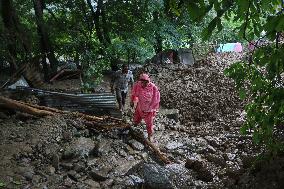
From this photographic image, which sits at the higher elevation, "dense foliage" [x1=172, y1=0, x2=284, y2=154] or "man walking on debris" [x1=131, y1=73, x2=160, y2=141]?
"dense foliage" [x1=172, y1=0, x2=284, y2=154]

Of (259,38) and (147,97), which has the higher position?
(259,38)

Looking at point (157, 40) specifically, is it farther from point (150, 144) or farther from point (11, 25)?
point (150, 144)

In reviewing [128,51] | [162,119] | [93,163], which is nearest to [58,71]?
[128,51]

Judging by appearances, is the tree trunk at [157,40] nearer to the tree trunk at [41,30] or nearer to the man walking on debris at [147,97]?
the tree trunk at [41,30]

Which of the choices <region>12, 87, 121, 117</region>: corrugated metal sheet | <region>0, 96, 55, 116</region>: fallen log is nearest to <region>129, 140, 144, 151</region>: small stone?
<region>12, 87, 121, 117</region>: corrugated metal sheet

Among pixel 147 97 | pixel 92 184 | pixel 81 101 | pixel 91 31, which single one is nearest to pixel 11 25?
pixel 81 101

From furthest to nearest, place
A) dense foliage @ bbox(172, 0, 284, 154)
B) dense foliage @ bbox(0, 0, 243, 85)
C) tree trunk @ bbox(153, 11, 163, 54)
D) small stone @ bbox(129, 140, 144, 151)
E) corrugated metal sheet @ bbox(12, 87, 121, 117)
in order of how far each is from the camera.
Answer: tree trunk @ bbox(153, 11, 163, 54) < dense foliage @ bbox(0, 0, 243, 85) < corrugated metal sheet @ bbox(12, 87, 121, 117) < small stone @ bbox(129, 140, 144, 151) < dense foliage @ bbox(172, 0, 284, 154)

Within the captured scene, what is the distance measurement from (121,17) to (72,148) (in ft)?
29.9

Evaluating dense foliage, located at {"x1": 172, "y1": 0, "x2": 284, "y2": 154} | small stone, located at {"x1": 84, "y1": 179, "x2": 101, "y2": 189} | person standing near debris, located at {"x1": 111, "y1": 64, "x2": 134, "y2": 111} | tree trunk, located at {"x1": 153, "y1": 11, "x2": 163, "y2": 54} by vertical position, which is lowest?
small stone, located at {"x1": 84, "y1": 179, "x2": 101, "y2": 189}

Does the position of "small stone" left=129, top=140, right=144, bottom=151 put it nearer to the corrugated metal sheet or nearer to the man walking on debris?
the man walking on debris

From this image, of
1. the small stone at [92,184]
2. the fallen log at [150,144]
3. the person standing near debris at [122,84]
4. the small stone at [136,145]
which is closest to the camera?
the small stone at [92,184]

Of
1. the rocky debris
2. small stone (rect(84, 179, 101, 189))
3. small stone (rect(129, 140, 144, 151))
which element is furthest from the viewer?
small stone (rect(129, 140, 144, 151))

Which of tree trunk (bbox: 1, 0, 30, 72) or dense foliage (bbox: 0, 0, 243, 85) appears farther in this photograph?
dense foliage (bbox: 0, 0, 243, 85)

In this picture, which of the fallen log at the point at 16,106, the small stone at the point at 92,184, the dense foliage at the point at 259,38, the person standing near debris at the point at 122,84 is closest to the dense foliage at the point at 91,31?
the person standing near debris at the point at 122,84
